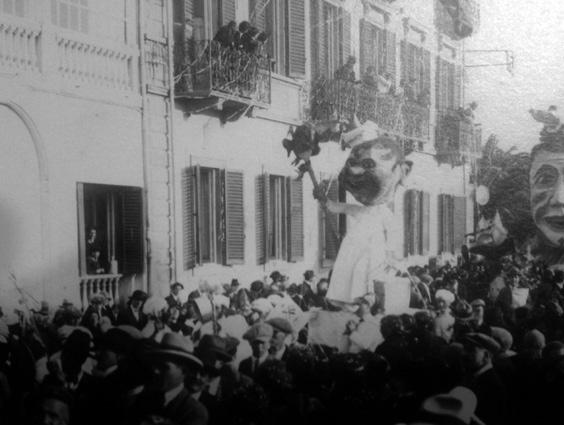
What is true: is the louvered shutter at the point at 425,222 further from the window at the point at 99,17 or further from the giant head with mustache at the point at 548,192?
the window at the point at 99,17

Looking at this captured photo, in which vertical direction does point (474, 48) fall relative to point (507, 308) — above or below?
above

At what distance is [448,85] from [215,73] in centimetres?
169

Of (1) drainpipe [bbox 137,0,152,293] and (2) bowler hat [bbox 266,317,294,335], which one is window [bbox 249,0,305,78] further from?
(2) bowler hat [bbox 266,317,294,335]

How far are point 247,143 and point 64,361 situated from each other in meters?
1.73

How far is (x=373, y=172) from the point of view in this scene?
19.3 feet

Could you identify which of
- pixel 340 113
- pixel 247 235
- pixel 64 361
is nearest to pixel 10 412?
pixel 64 361

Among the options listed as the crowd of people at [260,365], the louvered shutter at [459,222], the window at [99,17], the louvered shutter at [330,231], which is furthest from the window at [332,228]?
the window at [99,17]

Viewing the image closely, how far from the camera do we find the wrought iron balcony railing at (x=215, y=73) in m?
5.30

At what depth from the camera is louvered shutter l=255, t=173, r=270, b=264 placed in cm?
573

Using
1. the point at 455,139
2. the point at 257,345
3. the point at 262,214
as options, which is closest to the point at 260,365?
the point at 257,345

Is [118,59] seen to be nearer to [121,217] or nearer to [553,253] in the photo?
[121,217]

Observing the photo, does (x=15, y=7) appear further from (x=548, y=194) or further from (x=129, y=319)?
(x=548, y=194)

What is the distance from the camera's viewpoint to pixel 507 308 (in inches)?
235

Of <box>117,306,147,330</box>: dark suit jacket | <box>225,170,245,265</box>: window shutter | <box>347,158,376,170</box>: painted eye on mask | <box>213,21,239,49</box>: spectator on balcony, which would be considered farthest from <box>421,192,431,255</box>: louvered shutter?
<box>117,306,147,330</box>: dark suit jacket
